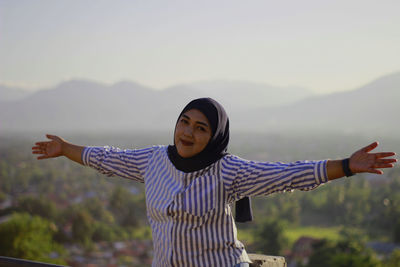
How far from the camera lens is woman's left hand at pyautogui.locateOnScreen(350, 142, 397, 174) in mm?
1068

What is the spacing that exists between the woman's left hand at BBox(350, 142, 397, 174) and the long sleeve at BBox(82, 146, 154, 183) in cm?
62

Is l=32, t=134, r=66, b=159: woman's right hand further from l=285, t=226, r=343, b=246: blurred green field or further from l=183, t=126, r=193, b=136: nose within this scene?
l=285, t=226, r=343, b=246: blurred green field

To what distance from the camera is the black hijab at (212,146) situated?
1.26m

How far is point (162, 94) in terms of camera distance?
471 feet

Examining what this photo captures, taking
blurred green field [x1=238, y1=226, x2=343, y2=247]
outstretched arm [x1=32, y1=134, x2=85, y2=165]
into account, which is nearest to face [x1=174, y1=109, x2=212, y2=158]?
outstretched arm [x1=32, y1=134, x2=85, y2=165]

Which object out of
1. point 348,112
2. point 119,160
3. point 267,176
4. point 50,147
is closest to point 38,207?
point 50,147

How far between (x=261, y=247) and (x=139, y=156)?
109ft

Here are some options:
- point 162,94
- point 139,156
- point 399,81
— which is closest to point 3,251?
point 139,156

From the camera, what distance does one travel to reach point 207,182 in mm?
1217

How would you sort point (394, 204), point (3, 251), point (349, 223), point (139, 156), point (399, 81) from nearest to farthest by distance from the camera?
point (139, 156) < point (3, 251) < point (394, 204) < point (349, 223) < point (399, 81)

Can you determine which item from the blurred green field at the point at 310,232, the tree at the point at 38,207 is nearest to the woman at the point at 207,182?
the blurred green field at the point at 310,232

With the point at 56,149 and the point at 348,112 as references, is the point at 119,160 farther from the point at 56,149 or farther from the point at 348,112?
the point at 348,112

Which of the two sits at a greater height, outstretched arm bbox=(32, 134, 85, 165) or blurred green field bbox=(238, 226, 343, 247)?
outstretched arm bbox=(32, 134, 85, 165)

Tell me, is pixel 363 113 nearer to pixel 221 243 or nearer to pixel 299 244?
pixel 299 244
